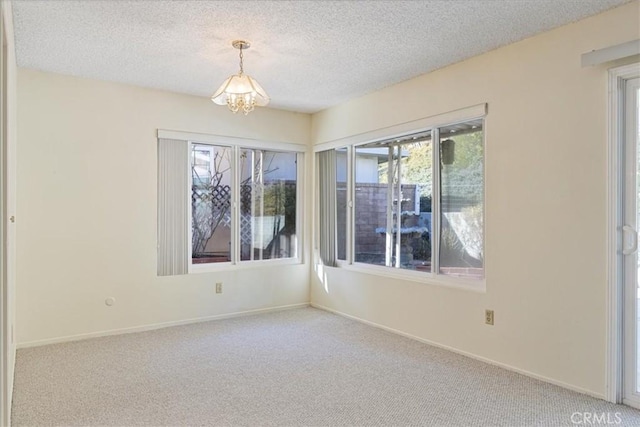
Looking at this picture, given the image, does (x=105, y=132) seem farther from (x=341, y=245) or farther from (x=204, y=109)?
(x=341, y=245)

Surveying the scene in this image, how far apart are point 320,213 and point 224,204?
3.98 ft

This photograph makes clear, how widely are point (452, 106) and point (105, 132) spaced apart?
3291mm

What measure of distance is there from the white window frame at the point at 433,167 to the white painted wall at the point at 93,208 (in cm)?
151

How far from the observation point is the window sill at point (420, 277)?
3662 mm

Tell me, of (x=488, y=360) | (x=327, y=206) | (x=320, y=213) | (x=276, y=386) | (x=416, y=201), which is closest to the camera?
(x=276, y=386)

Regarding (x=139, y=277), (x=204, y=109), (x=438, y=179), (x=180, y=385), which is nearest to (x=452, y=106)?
(x=438, y=179)

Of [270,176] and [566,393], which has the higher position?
[270,176]

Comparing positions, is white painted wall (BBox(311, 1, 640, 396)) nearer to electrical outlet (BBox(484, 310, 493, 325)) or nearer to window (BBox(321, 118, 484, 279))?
electrical outlet (BBox(484, 310, 493, 325))

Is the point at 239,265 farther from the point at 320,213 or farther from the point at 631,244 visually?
the point at 631,244

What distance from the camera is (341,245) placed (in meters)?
5.24

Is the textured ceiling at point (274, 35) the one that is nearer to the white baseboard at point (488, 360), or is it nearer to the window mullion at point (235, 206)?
the window mullion at point (235, 206)

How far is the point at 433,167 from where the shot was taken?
4.09 meters

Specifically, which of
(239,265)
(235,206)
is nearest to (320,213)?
(235,206)

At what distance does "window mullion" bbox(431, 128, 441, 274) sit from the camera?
4.03 m
